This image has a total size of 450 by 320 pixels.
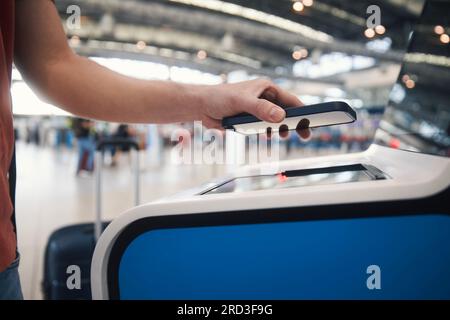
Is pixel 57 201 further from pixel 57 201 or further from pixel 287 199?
pixel 287 199

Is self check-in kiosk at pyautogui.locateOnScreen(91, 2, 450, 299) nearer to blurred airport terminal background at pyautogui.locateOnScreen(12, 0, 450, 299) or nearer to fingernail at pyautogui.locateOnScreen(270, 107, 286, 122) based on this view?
fingernail at pyautogui.locateOnScreen(270, 107, 286, 122)

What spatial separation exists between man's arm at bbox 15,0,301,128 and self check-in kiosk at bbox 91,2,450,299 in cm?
20

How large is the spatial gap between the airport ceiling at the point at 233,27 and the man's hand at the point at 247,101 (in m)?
8.65

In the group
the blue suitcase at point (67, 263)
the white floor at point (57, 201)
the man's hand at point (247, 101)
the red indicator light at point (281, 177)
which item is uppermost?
the man's hand at point (247, 101)

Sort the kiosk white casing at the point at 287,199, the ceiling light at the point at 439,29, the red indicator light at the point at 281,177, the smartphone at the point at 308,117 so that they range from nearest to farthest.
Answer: the kiosk white casing at the point at 287,199
the smartphone at the point at 308,117
the red indicator light at the point at 281,177
the ceiling light at the point at 439,29

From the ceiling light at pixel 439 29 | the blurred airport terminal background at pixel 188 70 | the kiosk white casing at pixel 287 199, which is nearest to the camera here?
the kiosk white casing at pixel 287 199

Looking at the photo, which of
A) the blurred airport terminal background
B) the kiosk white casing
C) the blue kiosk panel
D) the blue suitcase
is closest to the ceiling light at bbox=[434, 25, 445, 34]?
the blurred airport terminal background

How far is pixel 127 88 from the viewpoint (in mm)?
703

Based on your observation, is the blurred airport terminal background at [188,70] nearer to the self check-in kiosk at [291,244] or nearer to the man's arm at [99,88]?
the man's arm at [99,88]

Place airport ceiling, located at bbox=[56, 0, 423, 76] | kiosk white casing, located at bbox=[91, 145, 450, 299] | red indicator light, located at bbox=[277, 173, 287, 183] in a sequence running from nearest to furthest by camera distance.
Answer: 1. kiosk white casing, located at bbox=[91, 145, 450, 299]
2. red indicator light, located at bbox=[277, 173, 287, 183]
3. airport ceiling, located at bbox=[56, 0, 423, 76]

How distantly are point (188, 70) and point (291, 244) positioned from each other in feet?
45.0

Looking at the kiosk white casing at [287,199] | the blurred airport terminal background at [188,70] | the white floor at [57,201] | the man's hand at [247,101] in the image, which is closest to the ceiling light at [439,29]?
the blurred airport terminal background at [188,70]

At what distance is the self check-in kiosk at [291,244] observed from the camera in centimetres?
45

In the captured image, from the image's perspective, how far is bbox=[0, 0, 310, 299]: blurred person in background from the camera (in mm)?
640
